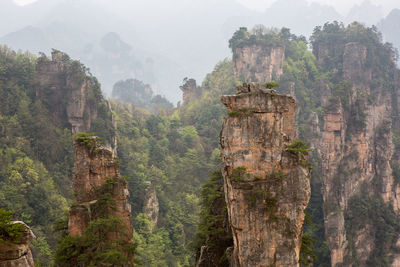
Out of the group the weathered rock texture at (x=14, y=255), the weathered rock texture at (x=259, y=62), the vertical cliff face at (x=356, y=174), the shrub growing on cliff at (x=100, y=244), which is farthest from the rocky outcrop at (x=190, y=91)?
the weathered rock texture at (x=14, y=255)

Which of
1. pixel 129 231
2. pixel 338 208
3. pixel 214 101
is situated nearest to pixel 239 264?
pixel 129 231

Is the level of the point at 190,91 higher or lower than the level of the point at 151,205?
higher

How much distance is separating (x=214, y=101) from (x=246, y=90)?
4911 centimetres

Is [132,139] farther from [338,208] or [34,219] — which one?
[338,208]

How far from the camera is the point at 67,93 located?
47062 millimetres

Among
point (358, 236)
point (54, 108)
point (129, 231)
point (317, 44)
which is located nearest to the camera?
point (129, 231)

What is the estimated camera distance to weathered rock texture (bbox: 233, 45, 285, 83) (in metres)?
63.4

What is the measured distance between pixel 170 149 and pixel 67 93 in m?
18.4

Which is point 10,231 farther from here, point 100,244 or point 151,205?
point 151,205

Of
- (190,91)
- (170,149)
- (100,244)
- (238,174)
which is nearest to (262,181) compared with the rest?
(238,174)

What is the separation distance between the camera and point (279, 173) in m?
16.0

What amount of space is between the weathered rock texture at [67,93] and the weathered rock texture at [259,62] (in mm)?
27771

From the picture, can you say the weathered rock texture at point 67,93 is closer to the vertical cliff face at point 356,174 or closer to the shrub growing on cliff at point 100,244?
the vertical cliff face at point 356,174

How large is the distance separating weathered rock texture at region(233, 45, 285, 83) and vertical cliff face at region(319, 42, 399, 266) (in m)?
22.9
